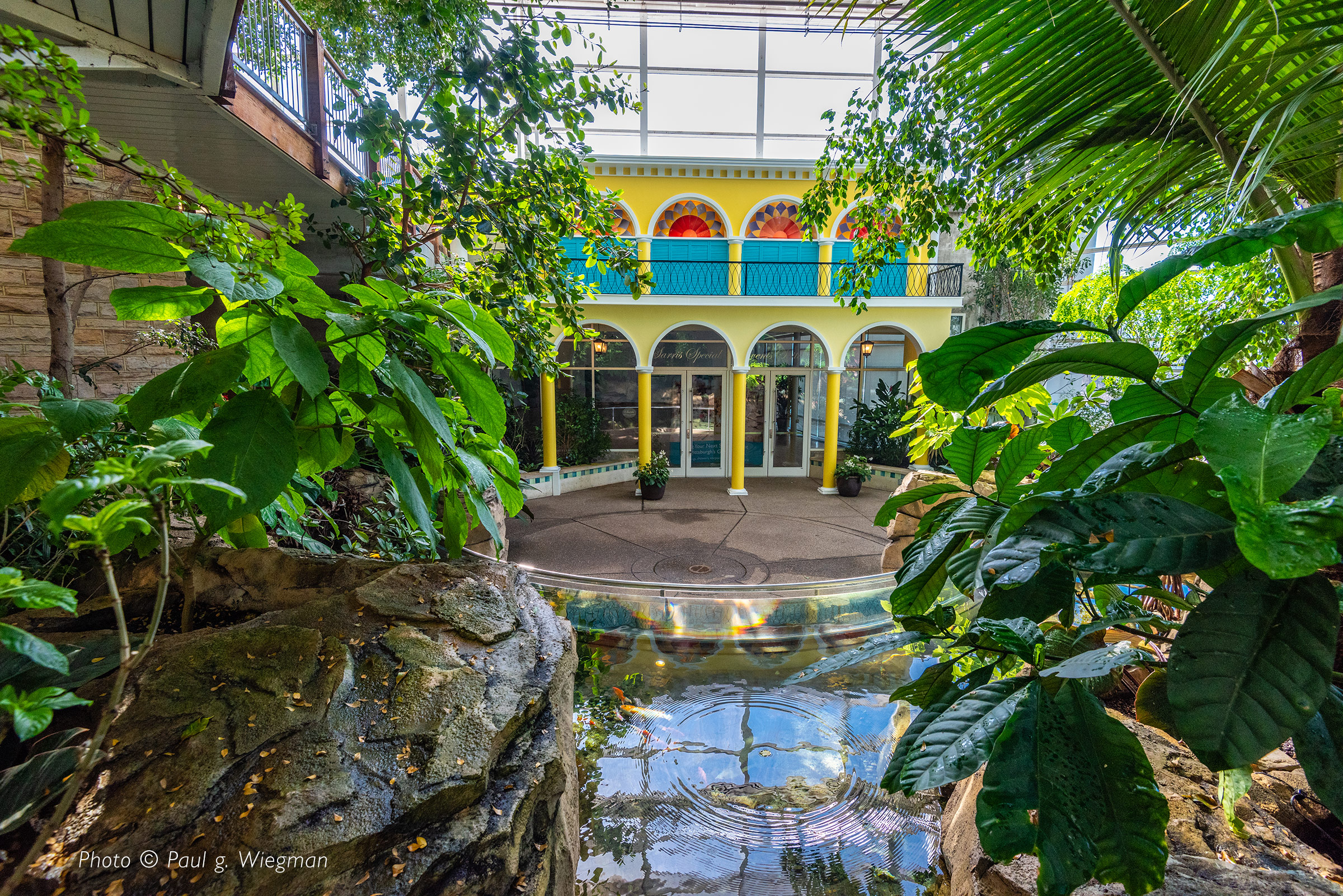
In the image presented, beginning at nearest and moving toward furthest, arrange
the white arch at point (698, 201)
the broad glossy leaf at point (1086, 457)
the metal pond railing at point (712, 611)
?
the broad glossy leaf at point (1086, 457), the metal pond railing at point (712, 611), the white arch at point (698, 201)

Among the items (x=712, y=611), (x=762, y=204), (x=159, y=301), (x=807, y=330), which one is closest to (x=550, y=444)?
(x=807, y=330)

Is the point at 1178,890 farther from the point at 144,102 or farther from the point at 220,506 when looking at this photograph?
the point at 144,102

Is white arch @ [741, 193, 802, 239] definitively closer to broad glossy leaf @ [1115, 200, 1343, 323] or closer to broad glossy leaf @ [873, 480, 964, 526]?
broad glossy leaf @ [873, 480, 964, 526]

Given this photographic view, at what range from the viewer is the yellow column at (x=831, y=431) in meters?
10.2

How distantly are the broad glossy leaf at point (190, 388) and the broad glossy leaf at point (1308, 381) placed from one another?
1.37 metres

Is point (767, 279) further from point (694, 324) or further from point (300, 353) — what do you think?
point (300, 353)

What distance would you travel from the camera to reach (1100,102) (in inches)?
46.3

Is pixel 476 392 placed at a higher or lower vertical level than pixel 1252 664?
higher

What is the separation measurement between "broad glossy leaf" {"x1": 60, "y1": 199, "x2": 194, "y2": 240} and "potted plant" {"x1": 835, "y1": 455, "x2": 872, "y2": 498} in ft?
33.0

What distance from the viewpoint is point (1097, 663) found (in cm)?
53

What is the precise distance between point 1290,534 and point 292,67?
20.6 feet

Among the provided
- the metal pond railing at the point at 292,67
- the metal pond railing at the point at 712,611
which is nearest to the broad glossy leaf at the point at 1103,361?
the metal pond railing at the point at 712,611

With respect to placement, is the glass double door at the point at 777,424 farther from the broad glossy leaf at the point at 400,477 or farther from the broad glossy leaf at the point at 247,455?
the broad glossy leaf at the point at 247,455

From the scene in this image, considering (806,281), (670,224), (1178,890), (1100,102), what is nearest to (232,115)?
(1100,102)
